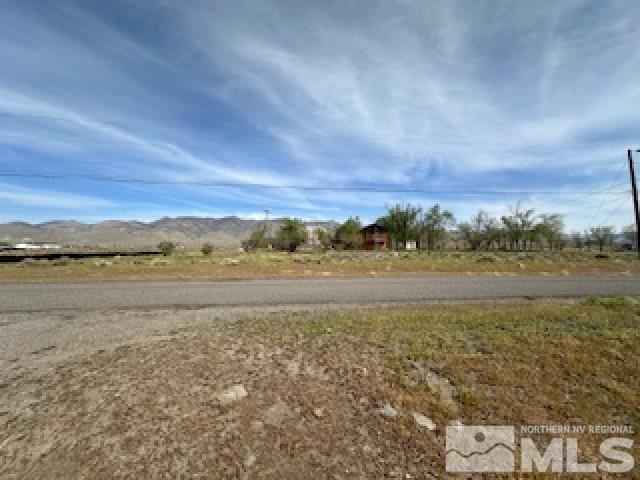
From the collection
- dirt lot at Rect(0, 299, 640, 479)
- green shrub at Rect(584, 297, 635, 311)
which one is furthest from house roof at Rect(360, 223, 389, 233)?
dirt lot at Rect(0, 299, 640, 479)

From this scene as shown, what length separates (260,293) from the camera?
41.4ft

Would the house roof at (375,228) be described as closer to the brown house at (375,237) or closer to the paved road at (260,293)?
the brown house at (375,237)

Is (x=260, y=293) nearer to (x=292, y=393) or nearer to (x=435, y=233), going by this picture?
(x=292, y=393)

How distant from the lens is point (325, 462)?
10.6 feet

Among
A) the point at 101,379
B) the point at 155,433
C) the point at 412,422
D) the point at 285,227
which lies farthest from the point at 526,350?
the point at 285,227

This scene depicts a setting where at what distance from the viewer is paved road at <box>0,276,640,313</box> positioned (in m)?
10.7

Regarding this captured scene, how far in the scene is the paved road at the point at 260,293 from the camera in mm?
10688

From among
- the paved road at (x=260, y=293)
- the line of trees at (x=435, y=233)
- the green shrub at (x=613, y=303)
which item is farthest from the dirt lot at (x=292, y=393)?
the line of trees at (x=435, y=233)

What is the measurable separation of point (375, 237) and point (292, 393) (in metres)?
79.0

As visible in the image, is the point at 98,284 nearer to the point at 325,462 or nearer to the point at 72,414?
the point at 72,414

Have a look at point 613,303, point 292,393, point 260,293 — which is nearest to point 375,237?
point 260,293

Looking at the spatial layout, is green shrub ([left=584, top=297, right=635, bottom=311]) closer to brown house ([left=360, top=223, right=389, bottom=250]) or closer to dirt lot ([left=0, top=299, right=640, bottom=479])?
dirt lot ([left=0, top=299, right=640, bottom=479])

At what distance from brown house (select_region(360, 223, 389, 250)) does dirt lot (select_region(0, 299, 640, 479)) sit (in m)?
73.8

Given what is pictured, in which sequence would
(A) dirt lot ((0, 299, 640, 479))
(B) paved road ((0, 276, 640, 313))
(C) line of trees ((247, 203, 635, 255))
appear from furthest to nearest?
(C) line of trees ((247, 203, 635, 255)) → (B) paved road ((0, 276, 640, 313)) → (A) dirt lot ((0, 299, 640, 479))
